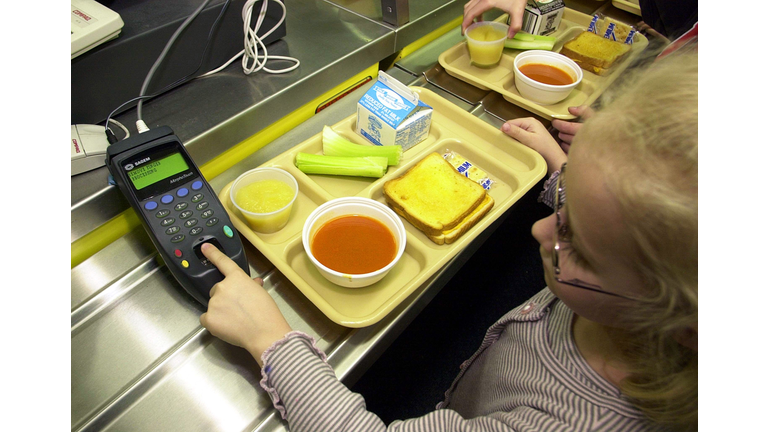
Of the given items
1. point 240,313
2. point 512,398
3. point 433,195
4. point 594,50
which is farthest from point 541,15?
point 240,313

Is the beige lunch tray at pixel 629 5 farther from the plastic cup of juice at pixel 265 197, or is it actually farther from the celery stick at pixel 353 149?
the plastic cup of juice at pixel 265 197

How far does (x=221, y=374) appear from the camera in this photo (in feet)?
2.78

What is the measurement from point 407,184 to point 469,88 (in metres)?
0.59

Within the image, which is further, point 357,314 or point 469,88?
point 469,88

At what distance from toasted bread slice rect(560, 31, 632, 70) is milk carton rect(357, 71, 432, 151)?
73cm

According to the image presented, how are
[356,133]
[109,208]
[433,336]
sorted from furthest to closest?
[433,336] → [356,133] → [109,208]

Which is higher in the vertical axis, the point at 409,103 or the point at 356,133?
the point at 409,103

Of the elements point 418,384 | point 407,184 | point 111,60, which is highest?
point 111,60

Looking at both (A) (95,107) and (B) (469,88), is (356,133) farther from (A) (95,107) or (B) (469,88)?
(A) (95,107)

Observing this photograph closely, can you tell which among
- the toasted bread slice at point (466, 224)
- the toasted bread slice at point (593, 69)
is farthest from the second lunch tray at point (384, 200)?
the toasted bread slice at point (593, 69)

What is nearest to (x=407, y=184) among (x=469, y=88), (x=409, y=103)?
(x=409, y=103)

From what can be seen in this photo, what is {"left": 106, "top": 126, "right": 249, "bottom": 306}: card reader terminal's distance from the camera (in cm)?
85

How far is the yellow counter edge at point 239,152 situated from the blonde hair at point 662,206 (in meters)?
0.91

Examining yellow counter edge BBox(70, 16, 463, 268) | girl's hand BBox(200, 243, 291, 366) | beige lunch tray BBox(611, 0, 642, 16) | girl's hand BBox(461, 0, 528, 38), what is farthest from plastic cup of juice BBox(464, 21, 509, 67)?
girl's hand BBox(200, 243, 291, 366)
